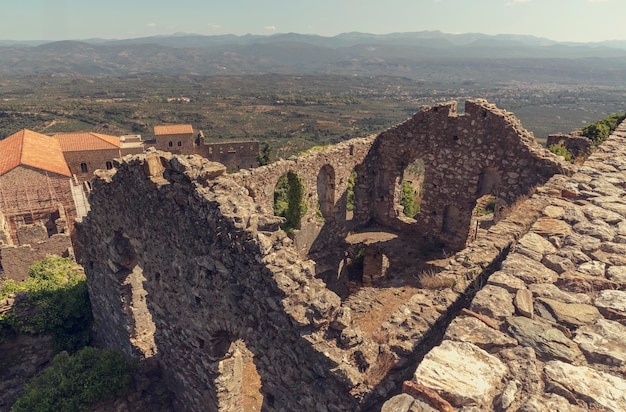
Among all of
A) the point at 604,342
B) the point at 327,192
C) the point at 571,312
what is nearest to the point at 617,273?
the point at 571,312

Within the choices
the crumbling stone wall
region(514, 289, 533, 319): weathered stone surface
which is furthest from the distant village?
the crumbling stone wall

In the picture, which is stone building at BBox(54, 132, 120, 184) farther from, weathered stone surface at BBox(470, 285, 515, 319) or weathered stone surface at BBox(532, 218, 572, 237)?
weathered stone surface at BBox(470, 285, 515, 319)

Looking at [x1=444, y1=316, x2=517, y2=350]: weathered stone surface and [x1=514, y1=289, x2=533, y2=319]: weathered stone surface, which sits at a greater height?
[x1=514, y1=289, x2=533, y2=319]: weathered stone surface

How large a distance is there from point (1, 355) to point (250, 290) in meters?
8.70

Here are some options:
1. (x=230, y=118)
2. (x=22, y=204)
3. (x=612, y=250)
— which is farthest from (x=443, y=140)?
(x=230, y=118)

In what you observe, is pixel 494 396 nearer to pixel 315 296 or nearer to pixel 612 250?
pixel 315 296

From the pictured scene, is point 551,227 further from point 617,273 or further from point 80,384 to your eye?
point 80,384

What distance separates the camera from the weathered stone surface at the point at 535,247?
5.11 meters

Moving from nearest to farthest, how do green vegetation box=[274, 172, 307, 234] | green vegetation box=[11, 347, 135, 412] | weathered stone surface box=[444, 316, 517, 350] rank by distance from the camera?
weathered stone surface box=[444, 316, 517, 350] < green vegetation box=[11, 347, 135, 412] < green vegetation box=[274, 172, 307, 234]

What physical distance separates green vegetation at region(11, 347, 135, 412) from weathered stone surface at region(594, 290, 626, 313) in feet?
27.0

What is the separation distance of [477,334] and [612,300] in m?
1.50

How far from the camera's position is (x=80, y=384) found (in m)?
8.15

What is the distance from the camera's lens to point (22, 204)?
75.2 ft

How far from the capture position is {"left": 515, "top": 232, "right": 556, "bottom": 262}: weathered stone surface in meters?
5.11
